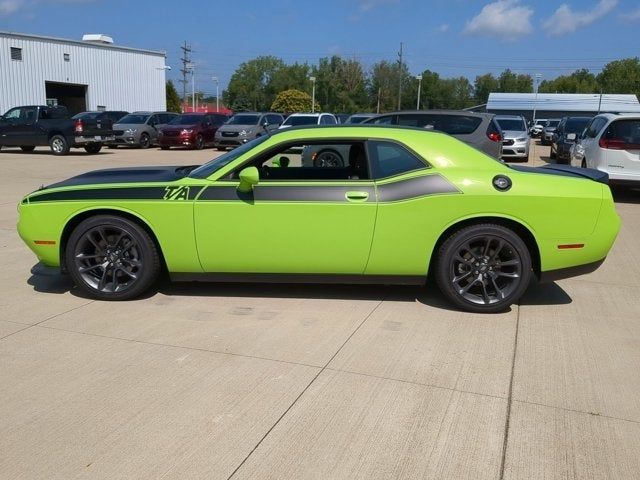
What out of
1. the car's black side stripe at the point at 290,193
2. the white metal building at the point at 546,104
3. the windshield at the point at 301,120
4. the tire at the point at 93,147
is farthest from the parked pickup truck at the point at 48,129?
the white metal building at the point at 546,104

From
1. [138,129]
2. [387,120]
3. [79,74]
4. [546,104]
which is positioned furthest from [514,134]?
[546,104]

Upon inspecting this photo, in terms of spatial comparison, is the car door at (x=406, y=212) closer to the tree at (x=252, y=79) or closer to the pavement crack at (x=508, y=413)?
the pavement crack at (x=508, y=413)

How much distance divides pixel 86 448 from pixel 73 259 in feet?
8.23

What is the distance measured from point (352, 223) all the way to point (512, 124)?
18.3m

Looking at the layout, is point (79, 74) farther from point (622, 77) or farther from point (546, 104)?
point (622, 77)

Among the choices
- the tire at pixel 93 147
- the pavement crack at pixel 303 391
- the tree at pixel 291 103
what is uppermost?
the tree at pixel 291 103

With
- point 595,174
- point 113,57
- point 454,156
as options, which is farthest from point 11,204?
point 113,57

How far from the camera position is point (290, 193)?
4.88m

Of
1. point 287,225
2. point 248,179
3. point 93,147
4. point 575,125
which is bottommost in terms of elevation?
point 93,147

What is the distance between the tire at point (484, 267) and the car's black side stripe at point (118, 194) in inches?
83.2

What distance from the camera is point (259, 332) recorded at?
14.7 feet

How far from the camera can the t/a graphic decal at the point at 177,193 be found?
16.2 feet

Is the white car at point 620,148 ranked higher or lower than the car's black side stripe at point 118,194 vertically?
higher

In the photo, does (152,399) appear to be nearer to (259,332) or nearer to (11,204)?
(259,332)
